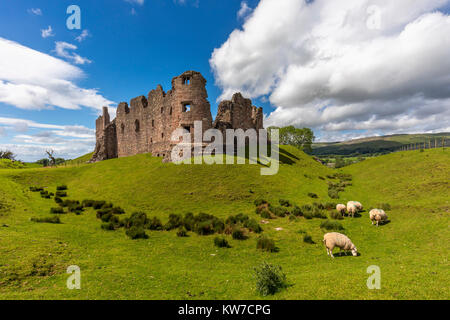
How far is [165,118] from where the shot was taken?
46719 millimetres

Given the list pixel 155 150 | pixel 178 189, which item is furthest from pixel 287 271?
pixel 155 150

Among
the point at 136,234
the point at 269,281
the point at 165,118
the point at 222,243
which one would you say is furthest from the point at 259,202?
the point at 165,118

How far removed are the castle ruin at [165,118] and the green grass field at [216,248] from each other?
1489cm

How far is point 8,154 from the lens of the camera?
67750 millimetres

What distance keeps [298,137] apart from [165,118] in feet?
192

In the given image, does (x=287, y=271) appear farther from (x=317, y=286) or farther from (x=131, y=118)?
(x=131, y=118)

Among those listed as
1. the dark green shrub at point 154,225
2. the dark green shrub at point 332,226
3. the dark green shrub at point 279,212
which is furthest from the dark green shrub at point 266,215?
the dark green shrub at point 154,225

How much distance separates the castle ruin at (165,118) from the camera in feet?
131

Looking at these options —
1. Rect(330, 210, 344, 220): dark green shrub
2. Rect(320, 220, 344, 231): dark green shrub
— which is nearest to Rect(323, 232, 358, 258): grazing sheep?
Rect(320, 220, 344, 231): dark green shrub

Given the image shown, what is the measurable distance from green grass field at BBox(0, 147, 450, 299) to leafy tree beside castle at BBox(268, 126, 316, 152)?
5273 cm

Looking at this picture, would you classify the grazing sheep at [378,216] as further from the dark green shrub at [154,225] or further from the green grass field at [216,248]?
the dark green shrub at [154,225]
